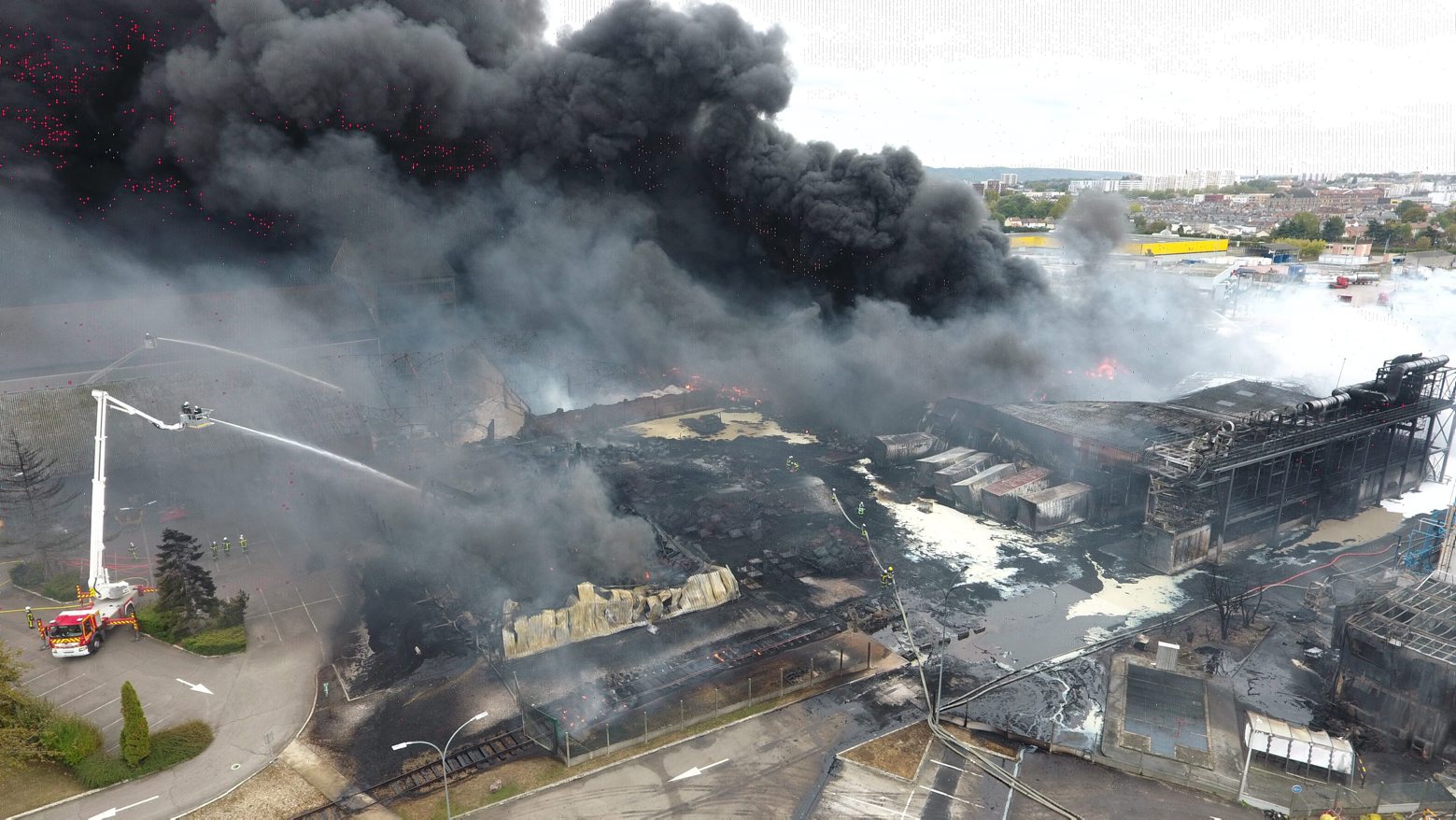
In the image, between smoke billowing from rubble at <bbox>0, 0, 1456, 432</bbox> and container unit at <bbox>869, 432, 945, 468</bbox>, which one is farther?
smoke billowing from rubble at <bbox>0, 0, 1456, 432</bbox>

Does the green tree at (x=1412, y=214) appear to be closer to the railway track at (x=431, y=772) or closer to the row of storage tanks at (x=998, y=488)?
the row of storage tanks at (x=998, y=488)

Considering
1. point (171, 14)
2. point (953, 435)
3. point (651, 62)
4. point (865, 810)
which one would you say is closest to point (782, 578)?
point (865, 810)

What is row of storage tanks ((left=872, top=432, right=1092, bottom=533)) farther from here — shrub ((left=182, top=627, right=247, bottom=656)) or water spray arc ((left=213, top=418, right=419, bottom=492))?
shrub ((left=182, top=627, right=247, bottom=656))

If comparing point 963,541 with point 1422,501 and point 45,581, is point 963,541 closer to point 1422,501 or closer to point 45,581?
point 1422,501

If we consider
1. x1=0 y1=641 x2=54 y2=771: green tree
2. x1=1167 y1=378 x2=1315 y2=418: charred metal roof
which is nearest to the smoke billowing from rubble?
x1=1167 y1=378 x2=1315 y2=418: charred metal roof

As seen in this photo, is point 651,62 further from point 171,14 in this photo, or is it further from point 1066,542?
point 1066,542

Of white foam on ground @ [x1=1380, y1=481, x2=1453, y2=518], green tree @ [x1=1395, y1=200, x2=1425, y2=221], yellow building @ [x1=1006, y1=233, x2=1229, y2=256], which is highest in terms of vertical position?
green tree @ [x1=1395, y1=200, x2=1425, y2=221]

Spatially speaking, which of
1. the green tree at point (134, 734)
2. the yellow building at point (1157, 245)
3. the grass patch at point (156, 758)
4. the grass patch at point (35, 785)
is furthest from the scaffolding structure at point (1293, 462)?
the yellow building at point (1157, 245)

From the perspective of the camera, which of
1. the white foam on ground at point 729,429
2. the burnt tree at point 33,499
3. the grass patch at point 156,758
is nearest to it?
the grass patch at point 156,758
